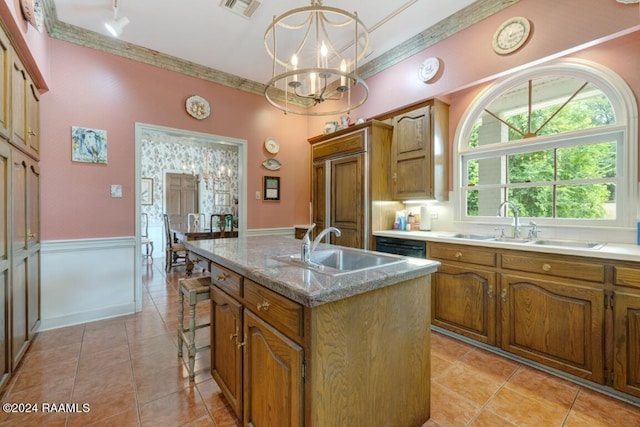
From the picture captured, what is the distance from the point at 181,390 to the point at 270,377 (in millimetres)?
1046

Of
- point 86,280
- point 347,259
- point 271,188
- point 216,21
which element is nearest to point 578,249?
point 347,259

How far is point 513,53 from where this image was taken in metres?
2.37

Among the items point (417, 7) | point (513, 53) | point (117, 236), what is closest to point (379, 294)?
point (513, 53)

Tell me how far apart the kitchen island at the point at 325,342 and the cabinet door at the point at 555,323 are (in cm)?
113

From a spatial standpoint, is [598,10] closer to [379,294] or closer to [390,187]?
[390,187]

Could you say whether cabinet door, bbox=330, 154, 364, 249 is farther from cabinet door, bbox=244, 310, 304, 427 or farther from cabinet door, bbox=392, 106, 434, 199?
cabinet door, bbox=244, 310, 304, 427

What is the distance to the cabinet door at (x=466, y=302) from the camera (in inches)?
87.9

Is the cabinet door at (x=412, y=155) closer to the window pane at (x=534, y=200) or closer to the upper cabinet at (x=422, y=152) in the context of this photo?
the upper cabinet at (x=422, y=152)

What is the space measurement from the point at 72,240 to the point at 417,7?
401 centimetres

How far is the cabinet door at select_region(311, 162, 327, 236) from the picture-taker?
3.74 metres

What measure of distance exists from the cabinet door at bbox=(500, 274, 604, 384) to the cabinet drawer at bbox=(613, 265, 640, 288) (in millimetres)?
121

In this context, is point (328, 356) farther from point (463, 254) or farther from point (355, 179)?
point (355, 179)

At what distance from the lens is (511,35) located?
2.37m

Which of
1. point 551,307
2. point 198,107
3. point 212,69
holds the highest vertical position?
point 212,69
